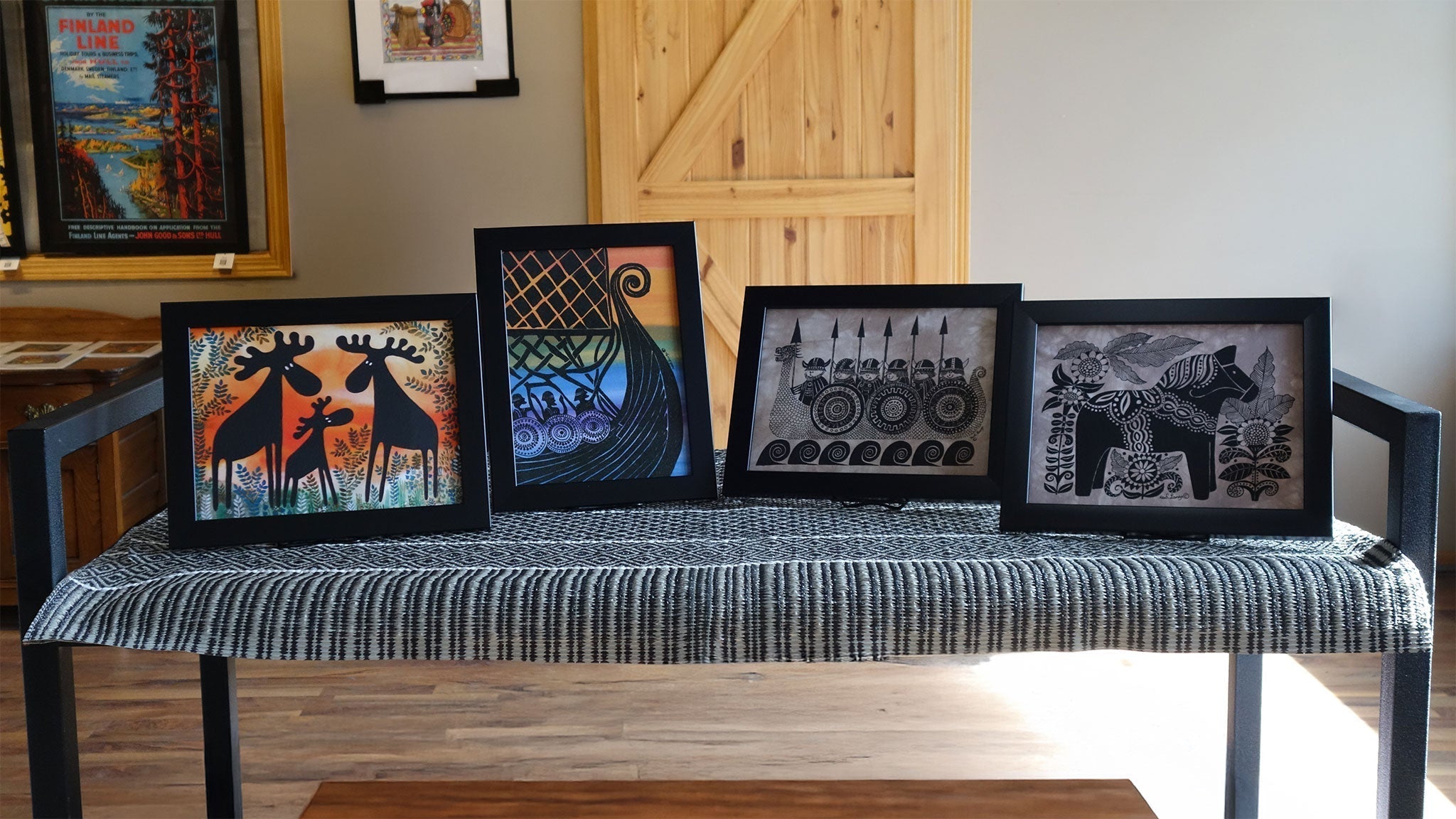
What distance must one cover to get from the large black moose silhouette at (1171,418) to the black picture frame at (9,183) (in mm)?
3167

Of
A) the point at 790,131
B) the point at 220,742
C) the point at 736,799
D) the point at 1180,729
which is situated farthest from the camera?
the point at 790,131

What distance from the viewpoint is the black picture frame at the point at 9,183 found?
3170 millimetres

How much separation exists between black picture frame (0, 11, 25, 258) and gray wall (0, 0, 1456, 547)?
6.0 inches

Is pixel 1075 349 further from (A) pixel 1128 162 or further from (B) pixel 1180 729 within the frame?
(A) pixel 1128 162

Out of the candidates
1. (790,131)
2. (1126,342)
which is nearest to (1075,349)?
(1126,342)

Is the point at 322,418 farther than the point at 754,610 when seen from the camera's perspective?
Yes

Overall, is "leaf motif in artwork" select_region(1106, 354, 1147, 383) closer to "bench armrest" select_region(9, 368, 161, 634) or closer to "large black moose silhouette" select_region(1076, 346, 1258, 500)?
"large black moose silhouette" select_region(1076, 346, 1258, 500)

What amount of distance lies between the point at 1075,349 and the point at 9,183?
317 centimetres

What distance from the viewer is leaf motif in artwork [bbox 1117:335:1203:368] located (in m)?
1.44

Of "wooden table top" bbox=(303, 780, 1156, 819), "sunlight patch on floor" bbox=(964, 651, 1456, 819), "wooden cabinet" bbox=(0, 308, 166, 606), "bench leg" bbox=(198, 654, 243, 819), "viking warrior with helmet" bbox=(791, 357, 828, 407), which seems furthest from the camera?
"wooden cabinet" bbox=(0, 308, 166, 606)

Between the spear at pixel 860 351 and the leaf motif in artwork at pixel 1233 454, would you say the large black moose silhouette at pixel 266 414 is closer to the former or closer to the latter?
the spear at pixel 860 351

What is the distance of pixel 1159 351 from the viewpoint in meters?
1.44

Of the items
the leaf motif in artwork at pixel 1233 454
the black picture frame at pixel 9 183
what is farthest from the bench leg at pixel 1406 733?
the black picture frame at pixel 9 183

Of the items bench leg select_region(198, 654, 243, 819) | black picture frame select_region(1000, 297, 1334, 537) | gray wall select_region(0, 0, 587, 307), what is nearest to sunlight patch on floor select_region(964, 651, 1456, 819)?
black picture frame select_region(1000, 297, 1334, 537)
